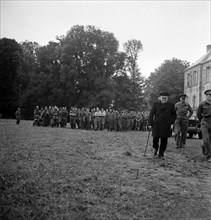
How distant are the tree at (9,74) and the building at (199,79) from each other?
Result: 1191 inches

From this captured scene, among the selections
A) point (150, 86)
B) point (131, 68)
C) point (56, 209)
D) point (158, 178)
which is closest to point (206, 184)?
point (158, 178)

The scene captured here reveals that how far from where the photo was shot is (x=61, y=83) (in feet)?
157

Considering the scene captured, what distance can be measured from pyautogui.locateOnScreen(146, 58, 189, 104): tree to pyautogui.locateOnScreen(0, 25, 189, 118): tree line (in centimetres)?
848

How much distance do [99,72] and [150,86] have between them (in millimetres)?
25553

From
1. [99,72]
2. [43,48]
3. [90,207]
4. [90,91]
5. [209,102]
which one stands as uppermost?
[43,48]

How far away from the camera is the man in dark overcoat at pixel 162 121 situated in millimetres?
8891

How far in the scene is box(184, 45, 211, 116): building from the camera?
46094mm

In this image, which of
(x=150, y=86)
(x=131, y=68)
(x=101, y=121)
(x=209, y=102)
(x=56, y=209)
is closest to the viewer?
(x=56, y=209)

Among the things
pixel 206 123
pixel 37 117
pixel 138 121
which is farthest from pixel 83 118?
pixel 206 123

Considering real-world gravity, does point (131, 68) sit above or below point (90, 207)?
above

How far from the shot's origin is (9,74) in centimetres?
5097

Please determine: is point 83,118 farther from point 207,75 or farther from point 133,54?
point 133,54

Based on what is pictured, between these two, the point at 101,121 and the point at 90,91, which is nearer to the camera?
the point at 101,121

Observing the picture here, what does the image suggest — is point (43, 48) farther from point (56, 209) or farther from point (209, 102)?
point (56, 209)
